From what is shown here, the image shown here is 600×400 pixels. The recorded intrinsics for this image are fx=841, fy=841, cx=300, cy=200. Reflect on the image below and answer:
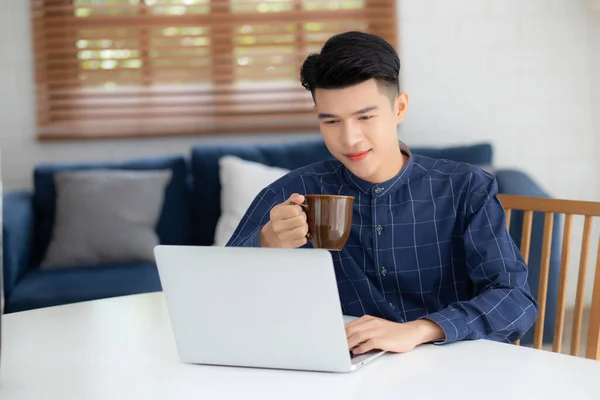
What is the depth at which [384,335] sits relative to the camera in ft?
3.79

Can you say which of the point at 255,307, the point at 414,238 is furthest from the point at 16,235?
the point at 255,307

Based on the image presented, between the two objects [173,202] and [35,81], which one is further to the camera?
[35,81]

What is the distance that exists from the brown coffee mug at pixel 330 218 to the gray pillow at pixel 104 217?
7.15ft

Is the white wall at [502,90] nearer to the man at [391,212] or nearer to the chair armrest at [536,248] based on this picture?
the chair armrest at [536,248]

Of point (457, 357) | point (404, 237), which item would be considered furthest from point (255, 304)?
point (404, 237)

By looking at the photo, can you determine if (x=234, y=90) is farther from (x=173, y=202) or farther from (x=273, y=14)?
(x=173, y=202)

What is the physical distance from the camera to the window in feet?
12.1

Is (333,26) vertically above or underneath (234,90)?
above

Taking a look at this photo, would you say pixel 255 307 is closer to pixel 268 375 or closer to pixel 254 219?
pixel 268 375

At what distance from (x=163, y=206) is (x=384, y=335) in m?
2.37

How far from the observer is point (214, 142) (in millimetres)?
3770

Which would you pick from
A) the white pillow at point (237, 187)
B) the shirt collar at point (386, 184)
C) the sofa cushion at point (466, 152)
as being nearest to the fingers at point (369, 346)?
the shirt collar at point (386, 184)

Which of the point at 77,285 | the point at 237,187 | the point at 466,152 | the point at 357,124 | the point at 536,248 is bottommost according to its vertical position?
the point at 77,285

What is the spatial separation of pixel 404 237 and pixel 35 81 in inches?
103
